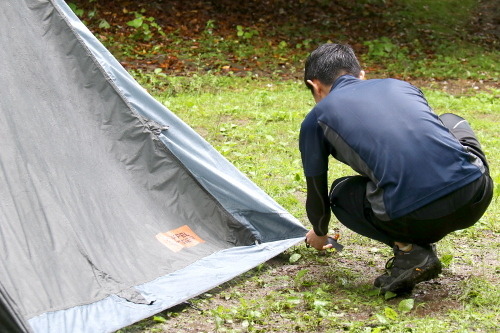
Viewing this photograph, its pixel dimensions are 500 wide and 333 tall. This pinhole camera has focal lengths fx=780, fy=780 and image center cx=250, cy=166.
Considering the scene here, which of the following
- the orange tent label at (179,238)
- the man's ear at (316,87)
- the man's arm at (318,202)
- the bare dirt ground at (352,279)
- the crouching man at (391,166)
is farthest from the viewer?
the orange tent label at (179,238)

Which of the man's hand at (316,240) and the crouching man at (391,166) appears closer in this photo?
the crouching man at (391,166)

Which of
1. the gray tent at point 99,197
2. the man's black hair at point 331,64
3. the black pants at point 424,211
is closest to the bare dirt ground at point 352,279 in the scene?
the gray tent at point 99,197


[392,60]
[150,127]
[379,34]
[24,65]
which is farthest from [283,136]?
[379,34]

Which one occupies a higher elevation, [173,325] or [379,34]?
[173,325]

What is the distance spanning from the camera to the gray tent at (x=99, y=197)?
3.71 m

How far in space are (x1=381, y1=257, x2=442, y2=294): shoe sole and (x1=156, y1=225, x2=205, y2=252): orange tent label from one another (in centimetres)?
120

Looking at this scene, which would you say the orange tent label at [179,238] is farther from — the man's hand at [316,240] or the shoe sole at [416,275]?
the shoe sole at [416,275]

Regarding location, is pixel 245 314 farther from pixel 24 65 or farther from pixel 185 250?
pixel 24 65

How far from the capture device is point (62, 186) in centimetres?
409

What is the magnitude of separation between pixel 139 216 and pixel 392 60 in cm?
926

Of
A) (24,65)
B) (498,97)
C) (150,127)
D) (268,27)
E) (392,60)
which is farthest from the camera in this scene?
(268,27)

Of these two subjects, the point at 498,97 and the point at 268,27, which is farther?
the point at 268,27

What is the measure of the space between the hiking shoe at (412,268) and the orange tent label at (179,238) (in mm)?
1172

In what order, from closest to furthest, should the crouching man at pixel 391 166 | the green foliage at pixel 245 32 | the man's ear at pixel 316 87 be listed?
the crouching man at pixel 391 166
the man's ear at pixel 316 87
the green foliage at pixel 245 32
